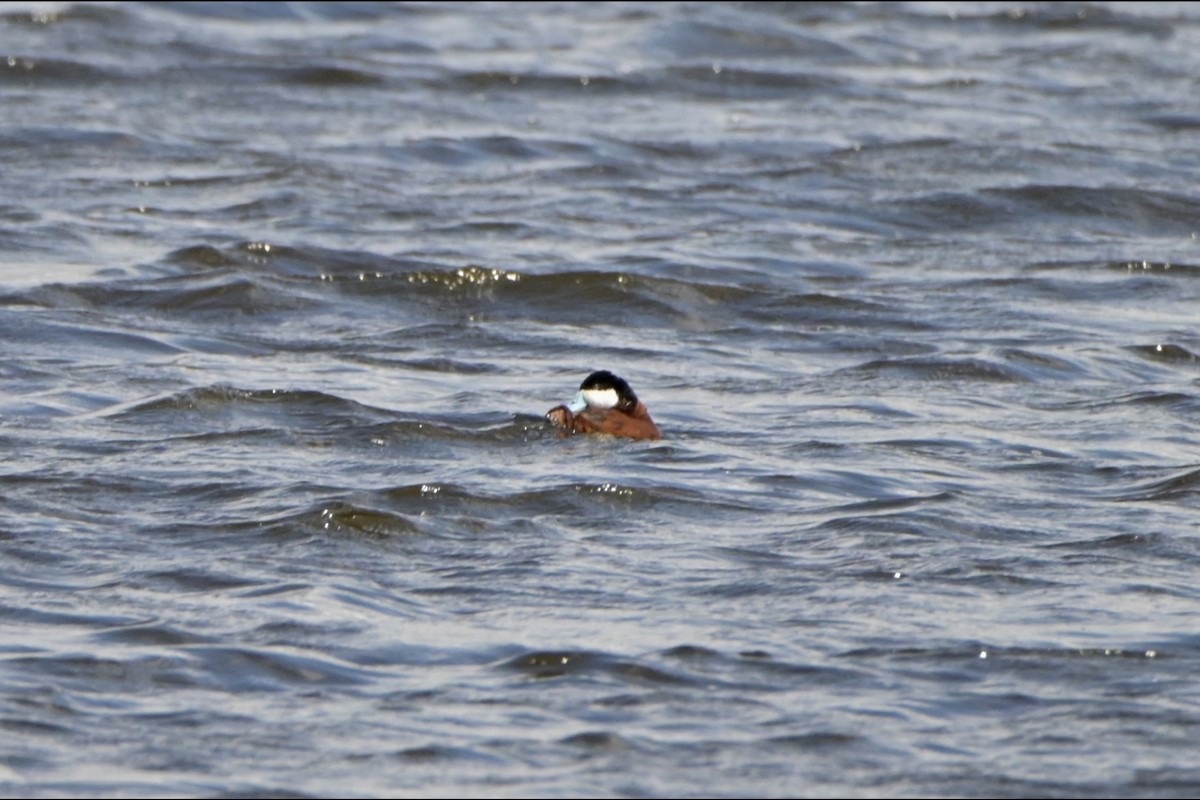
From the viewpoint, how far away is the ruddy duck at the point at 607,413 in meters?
9.68

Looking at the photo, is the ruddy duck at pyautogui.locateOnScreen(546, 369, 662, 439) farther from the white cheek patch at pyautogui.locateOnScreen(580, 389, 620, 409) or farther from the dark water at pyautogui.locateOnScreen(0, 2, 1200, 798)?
the dark water at pyautogui.locateOnScreen(0, 2, 1200, 798)

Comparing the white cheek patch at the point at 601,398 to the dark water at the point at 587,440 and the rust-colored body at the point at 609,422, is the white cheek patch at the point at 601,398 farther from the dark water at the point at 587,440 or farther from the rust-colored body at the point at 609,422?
the dark water at the point at 587,440

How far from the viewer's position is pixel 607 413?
969cm

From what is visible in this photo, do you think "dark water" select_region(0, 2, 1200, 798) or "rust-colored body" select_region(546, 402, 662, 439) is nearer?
"dark water" select_region(0, 2, 1200, 798)

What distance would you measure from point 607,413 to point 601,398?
99 millimetres

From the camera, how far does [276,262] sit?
13.4 meters

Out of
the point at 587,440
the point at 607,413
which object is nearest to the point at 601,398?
the point at 607,413

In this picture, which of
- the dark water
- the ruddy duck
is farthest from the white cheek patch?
the dark water

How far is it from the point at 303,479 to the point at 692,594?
6.72 feet

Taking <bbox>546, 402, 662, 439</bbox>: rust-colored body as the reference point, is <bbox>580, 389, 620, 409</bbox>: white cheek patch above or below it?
above

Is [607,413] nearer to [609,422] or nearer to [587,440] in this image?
[609,422]

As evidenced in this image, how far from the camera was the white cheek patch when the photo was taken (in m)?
9.73

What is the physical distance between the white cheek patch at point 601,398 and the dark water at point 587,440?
20cm

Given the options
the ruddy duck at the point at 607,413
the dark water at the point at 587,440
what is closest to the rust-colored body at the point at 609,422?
the ruddy duck at the point at 607,413
